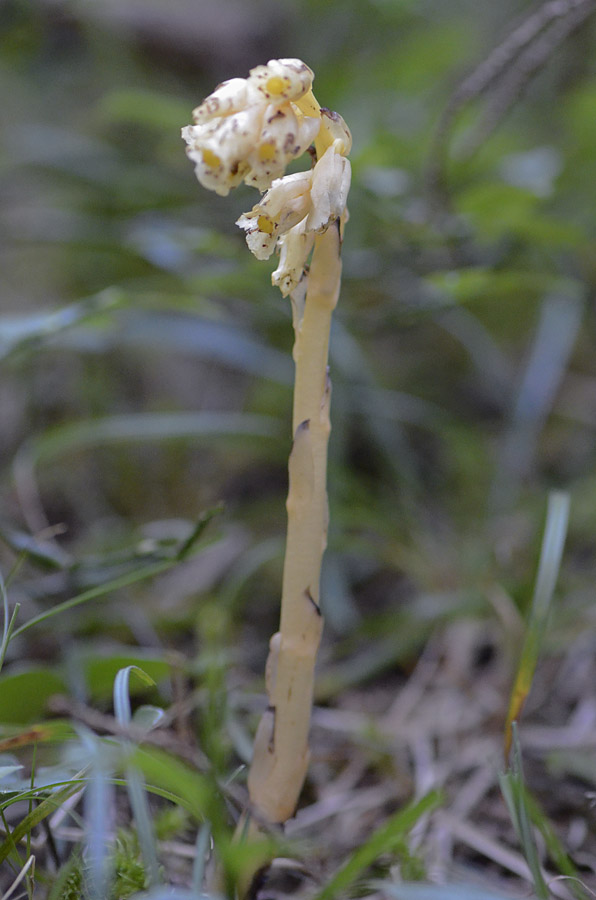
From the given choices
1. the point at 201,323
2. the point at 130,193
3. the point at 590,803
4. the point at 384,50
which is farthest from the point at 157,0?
the point at 590,803

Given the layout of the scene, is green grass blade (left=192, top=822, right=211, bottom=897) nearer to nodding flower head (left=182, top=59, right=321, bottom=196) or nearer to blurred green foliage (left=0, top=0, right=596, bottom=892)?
blurred green foliage (left=0, top=0, right=596, bottom=892)

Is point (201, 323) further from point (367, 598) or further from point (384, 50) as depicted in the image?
point (384, 50)

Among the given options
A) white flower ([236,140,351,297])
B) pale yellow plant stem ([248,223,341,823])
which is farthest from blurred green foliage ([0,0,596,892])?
white flower ([236,140,351,297])

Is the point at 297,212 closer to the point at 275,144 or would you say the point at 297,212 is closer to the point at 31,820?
the point at 275,144

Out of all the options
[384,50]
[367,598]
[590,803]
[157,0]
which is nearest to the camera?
[590,803]

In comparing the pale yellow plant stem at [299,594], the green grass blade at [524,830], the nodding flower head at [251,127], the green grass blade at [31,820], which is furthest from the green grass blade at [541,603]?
the nodding flower head at [251,127]

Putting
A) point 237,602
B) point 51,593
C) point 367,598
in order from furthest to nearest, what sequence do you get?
point 367,598
point 237,602
point 51,593
